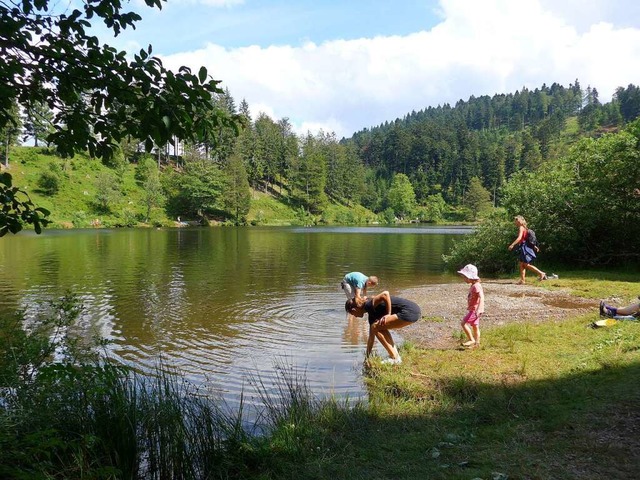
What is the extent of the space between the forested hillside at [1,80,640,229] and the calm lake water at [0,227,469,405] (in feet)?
144

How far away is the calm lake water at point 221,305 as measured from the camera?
432 inches

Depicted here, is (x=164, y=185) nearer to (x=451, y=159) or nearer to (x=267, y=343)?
(x=267, y=343)

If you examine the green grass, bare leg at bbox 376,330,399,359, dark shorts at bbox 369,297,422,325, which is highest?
dark shorts at bbox 369,297,422,325

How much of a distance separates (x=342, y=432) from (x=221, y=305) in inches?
479

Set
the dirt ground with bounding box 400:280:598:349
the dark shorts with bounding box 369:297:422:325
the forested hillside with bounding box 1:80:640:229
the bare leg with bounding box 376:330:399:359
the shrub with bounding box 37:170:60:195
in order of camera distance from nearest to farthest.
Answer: the dark shorts with bounding box 369:297:422:325 → the bare leg with bounding box 376:330:399:359 → the dirt ground with bounding box 400:280:598:349 → the shrub with bounding box 37:170:60:195 → the forested hillside with bounding box 1:80:640:229

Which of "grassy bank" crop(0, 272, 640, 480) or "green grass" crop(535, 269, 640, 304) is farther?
"green grass" crop(535, 269, 640, 304)

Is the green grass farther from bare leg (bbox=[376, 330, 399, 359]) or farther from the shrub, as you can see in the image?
the shrub

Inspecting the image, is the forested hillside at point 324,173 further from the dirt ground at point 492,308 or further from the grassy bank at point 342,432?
the grassy bank at point 342,432

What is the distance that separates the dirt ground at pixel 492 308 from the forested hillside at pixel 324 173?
200 ft

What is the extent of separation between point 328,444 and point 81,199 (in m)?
94.9

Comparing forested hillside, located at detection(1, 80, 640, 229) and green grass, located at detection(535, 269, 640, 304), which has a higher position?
forested hillside, located at detection(1, 80, 640, 229)

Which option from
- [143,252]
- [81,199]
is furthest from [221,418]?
[81,199]

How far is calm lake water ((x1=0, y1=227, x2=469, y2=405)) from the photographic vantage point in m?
11.0

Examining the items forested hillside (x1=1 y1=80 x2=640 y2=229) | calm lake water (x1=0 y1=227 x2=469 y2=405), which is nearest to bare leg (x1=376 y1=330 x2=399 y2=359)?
calm lake water (x1=0 y1=227 x2=469 y2=405)
